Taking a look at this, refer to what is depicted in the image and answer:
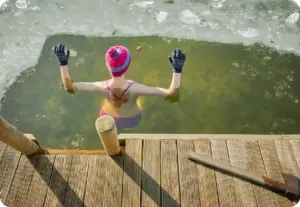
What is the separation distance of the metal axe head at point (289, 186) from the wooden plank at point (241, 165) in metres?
0.21

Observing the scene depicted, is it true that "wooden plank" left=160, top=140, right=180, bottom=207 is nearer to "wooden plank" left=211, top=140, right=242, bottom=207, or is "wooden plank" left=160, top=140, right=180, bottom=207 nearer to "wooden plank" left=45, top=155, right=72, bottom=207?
"wooden plank" left=211, top=140, right=242, bottom=207

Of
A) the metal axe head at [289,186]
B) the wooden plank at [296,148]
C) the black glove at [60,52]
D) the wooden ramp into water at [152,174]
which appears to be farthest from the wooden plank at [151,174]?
the wooden plank at [296,148]

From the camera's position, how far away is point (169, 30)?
233 inches

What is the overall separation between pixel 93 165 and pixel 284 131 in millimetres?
2922

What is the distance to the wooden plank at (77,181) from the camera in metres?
3.13

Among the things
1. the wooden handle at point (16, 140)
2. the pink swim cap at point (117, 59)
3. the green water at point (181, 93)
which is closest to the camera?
the wooden handle at point (16, 140)

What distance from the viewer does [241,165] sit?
11.2 feet

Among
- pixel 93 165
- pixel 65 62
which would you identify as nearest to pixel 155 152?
pixel 93 165

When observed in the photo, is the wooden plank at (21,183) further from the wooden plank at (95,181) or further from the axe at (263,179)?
the axe at (263,179)

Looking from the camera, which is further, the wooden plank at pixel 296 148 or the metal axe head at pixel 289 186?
the wooden plank at pixel 296 148

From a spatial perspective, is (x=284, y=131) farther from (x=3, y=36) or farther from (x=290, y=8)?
(x=3, y=36)

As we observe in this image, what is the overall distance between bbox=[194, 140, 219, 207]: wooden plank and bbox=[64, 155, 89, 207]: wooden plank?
1174 millimetres

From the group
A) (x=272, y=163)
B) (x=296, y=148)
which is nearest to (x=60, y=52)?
(x=272, y=163)

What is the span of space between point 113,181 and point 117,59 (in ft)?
4.01
